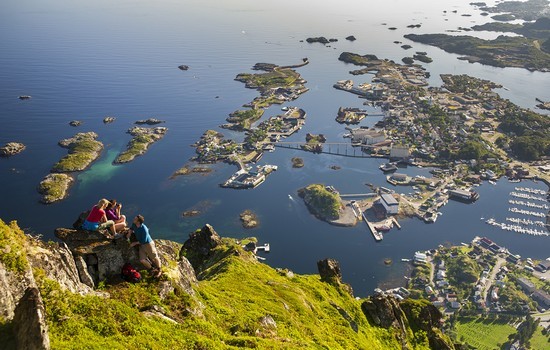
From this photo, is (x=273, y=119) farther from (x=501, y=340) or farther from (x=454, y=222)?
(x=501, y=340)

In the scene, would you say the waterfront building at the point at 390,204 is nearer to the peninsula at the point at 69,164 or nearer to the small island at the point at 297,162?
the small island at the point at 297,162

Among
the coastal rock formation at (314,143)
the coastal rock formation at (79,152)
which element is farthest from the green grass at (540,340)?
the coastal rock formation at (79,152)

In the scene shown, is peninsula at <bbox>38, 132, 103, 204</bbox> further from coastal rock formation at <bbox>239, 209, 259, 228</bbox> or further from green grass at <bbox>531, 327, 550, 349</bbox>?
green grass at <bbox>531, 327, 550, 349</bbox>

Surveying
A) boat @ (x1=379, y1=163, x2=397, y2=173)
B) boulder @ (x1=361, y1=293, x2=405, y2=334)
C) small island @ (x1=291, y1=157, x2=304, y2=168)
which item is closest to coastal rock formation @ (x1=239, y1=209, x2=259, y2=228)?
small island @ (x1=291, y1=157, x2=304, y2=168)

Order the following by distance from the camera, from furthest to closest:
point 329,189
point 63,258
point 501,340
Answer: point 329,189 → point 501,340 → point 63,258

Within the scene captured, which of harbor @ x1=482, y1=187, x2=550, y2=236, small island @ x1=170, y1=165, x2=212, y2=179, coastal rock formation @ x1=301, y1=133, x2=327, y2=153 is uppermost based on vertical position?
small island @ x1=170, y1=165, x2=212, y2=179

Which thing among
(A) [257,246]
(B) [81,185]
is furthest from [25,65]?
(A) [257,246]
